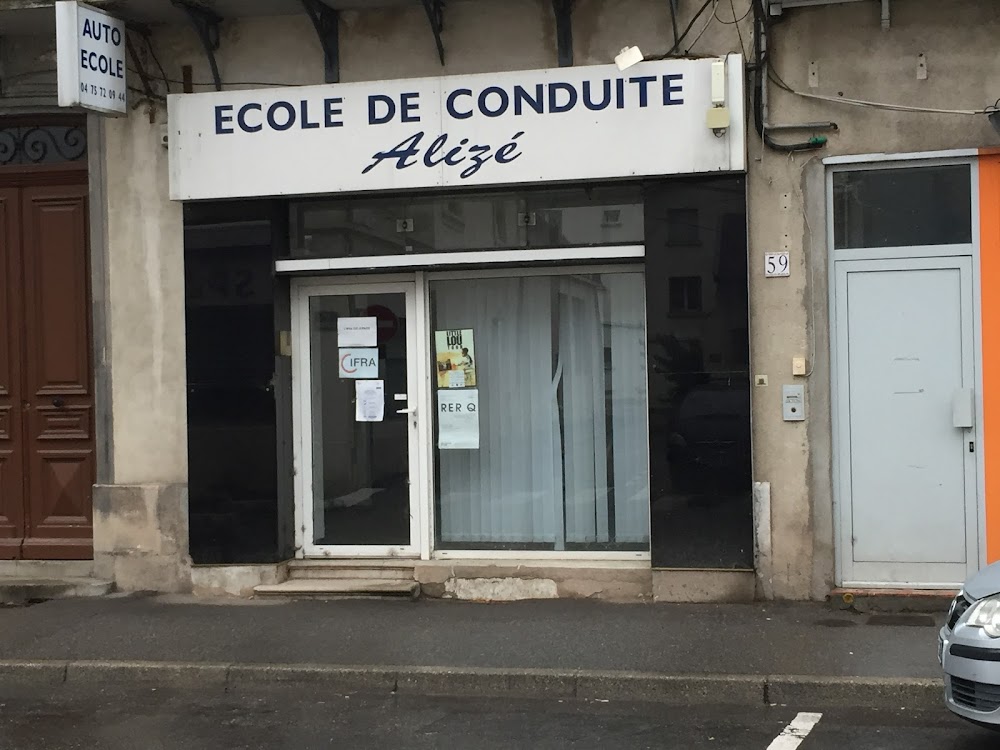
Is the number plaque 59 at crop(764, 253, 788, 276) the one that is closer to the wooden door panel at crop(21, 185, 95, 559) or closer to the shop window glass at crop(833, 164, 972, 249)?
the shop window glass at crop(833, 164, 972, 249)

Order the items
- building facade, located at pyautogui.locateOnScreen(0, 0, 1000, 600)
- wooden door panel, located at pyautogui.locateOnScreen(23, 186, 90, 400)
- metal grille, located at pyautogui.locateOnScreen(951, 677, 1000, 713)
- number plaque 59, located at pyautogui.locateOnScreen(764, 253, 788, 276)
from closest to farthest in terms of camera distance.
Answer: metal grille, located at pyautogui.locateOnScreen(951, 677, 1000, 713), building facade, located at pyautogui.locateOnScreen(0, 0, 1000, 600), number plaque 59, located at pyautogui.locateOnScreen(764, 253, 788, 276), wooden door panel, located at pyautogui.locateOnScreen(23, 186, 90, 400)

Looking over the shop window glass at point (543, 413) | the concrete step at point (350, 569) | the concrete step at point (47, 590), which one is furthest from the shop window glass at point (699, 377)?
the concrete step at point (47, 590)

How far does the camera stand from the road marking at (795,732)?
5723mm

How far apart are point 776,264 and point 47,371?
587 centimetres

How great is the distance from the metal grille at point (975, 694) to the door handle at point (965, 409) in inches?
131

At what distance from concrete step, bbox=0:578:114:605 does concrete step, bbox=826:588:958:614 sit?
18.3ft

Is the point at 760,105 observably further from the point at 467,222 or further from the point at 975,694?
the point at 975,694

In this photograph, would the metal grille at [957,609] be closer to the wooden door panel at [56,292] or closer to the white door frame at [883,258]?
the white door frame at [883,258]

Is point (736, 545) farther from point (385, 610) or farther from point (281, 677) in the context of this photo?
point (281, 677)

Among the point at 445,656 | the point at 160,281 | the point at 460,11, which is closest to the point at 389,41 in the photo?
the point at 460,11

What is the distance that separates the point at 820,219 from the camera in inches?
329

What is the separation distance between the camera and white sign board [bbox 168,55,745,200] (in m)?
8.31

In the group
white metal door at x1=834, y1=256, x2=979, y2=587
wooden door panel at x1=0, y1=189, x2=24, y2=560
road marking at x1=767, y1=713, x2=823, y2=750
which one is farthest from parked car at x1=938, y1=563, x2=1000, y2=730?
wooden door panel at x1=0, y1=189, x2=24, y2=560

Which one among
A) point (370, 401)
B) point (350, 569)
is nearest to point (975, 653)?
point (350, 569)
